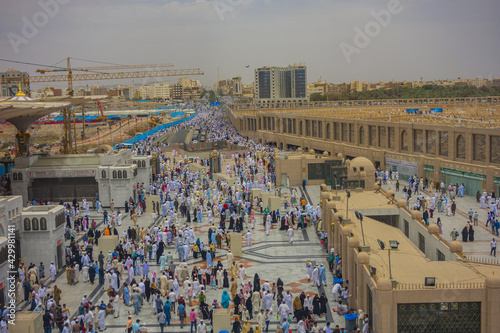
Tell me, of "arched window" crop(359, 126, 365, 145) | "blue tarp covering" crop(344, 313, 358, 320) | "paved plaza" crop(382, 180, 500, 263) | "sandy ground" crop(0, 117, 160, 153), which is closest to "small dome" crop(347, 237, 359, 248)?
"blue tarp covering" crop(344, 313, 358, 320)

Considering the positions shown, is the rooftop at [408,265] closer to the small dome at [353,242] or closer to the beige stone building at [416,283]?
the beige stone building at [416,283]

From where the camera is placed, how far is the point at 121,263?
21.8 metres

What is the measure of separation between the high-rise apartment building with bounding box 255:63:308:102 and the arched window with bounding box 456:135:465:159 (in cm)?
14978

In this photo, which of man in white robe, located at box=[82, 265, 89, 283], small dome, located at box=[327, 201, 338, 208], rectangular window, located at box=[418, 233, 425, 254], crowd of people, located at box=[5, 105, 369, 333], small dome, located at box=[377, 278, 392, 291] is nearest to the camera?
small dome, located at box=[377, 278, 392, 291]

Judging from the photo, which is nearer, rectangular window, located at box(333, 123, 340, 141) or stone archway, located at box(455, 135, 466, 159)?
stone archway, located at box(455, 135, 466, 159)

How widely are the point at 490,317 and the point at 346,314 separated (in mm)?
4239

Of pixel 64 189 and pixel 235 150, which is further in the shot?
pixel 235 150

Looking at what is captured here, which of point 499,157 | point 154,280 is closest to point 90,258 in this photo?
point 154,280

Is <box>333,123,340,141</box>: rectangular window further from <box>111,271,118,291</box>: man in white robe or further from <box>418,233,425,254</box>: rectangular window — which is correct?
<box>111,271,118,291</box>: man in white robe

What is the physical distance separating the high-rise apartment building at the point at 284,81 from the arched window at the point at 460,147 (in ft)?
491

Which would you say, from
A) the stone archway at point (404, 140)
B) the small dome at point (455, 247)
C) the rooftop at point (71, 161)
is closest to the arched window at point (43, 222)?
the rooftop at point (71, 161)

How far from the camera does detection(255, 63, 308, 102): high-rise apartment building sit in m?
188

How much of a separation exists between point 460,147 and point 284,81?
155139 millimetres

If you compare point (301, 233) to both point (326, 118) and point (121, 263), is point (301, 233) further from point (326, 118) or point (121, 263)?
point (326, 118)
